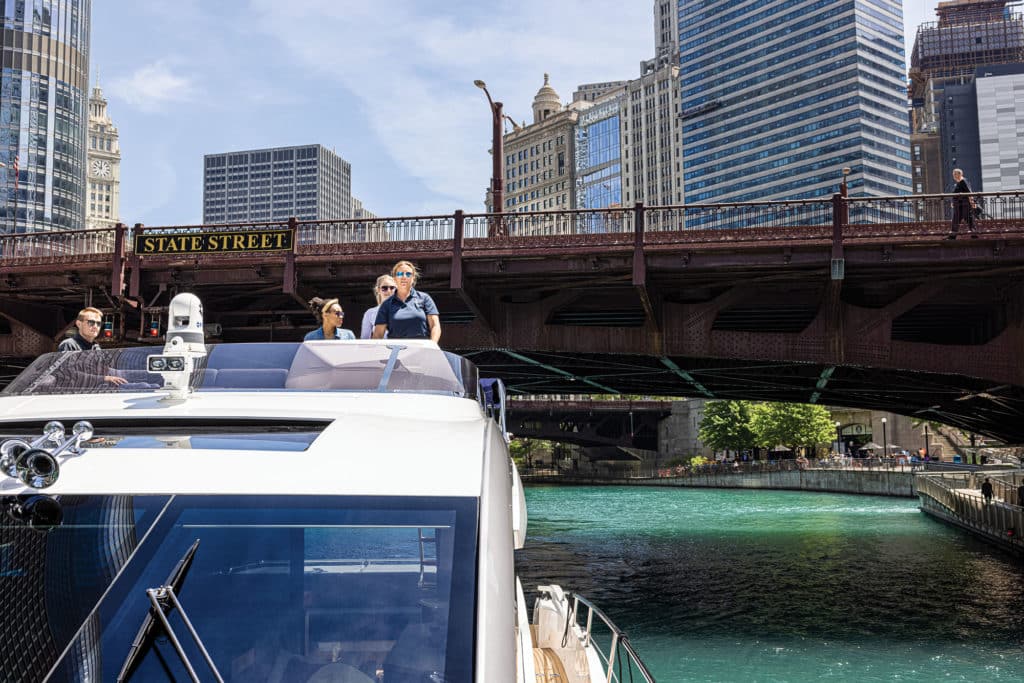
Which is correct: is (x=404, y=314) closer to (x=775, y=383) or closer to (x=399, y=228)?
(x=399, y=228)

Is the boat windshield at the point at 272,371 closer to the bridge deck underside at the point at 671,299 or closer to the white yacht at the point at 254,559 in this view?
the white yacht at the point at 254,559

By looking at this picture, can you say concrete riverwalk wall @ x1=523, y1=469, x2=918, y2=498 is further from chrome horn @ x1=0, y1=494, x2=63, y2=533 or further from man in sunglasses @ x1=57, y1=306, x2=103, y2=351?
chrome horn @ x1=0, y1=494, x2=63, y2=533

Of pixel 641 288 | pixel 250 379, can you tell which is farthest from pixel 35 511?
pixel 641 288

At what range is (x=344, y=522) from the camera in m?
2.92

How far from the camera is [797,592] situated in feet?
88.9

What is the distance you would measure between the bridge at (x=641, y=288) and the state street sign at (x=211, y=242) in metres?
0.06

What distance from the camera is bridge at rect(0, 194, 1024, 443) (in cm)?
2355

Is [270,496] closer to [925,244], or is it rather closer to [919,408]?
[925,244]

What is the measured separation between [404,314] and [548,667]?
3833 mm

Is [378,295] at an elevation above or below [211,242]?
below

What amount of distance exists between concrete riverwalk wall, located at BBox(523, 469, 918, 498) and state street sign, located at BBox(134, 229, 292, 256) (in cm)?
5710

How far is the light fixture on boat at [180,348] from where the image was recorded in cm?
399

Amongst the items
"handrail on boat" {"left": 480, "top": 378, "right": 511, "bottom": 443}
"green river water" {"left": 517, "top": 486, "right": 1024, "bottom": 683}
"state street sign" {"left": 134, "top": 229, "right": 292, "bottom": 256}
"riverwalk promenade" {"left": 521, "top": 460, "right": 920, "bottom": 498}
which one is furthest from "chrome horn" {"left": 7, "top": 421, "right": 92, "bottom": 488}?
"riverwalk promenade" {"left": 521, "top": 460, "right": 920, "bottom": 498}

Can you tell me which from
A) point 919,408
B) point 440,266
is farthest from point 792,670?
point 919,408
